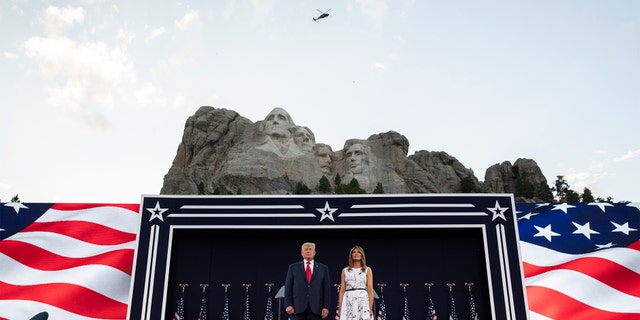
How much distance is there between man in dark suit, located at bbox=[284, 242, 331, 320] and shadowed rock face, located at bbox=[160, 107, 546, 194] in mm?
32492

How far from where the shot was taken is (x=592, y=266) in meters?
8.45

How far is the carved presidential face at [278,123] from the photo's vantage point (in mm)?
44075

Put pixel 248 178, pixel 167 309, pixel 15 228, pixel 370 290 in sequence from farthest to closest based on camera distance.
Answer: pixel 248 178 < pixel 15 228 < pixel 167 309 < pixel 370 290

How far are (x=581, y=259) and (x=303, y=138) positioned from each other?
3718cm

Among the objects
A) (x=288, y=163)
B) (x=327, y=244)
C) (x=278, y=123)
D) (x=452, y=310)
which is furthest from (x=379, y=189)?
(x=452, y=310)

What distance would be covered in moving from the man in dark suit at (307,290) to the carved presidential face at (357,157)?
40.4 m

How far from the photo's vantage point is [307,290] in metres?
6.72

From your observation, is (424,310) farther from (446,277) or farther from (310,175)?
(310,175)

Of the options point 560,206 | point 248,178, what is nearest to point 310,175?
point 248,178

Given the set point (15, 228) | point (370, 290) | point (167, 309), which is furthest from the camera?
point (15, 228)

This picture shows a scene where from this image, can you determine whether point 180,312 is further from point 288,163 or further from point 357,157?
point 357,157

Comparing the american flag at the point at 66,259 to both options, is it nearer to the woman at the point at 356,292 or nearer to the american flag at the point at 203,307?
the american flag at the point at 203,307

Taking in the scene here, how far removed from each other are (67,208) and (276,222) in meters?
3.39

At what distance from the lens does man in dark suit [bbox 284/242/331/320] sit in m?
6.68
